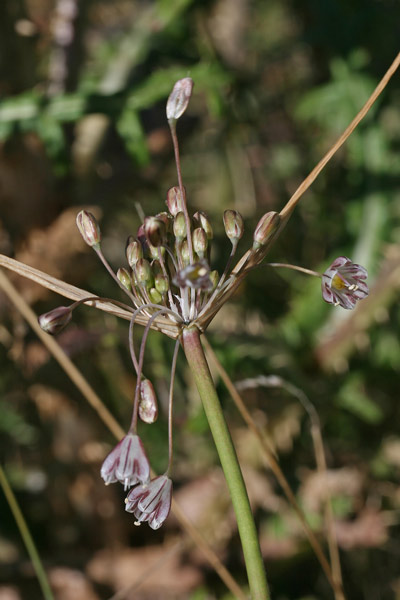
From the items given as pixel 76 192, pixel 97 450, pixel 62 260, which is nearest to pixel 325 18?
pixel 76 192

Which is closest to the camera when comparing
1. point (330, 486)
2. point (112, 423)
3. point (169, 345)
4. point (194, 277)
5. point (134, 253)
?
point (194, 277)

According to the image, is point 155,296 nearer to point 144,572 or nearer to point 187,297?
point 187,297

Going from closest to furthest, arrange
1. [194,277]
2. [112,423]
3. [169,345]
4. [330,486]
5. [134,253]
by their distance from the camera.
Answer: [194,277] < [134,253] < [112,423] < [169,345] < [330,486]

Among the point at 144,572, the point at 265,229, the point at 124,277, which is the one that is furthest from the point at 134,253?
the point at 144,572

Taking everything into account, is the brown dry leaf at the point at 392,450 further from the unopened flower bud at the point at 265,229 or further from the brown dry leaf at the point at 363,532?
the unopened flower bud at the point at 265,229

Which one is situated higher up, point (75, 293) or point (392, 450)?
point (75, 293)

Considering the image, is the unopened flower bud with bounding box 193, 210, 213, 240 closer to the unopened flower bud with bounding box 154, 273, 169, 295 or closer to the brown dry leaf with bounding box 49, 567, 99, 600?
the unopened flower bud with bounding box 154, 273, 169, 295

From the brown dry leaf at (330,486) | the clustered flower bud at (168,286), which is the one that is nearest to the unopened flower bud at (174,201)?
the clustered flower bud at (168,286)
